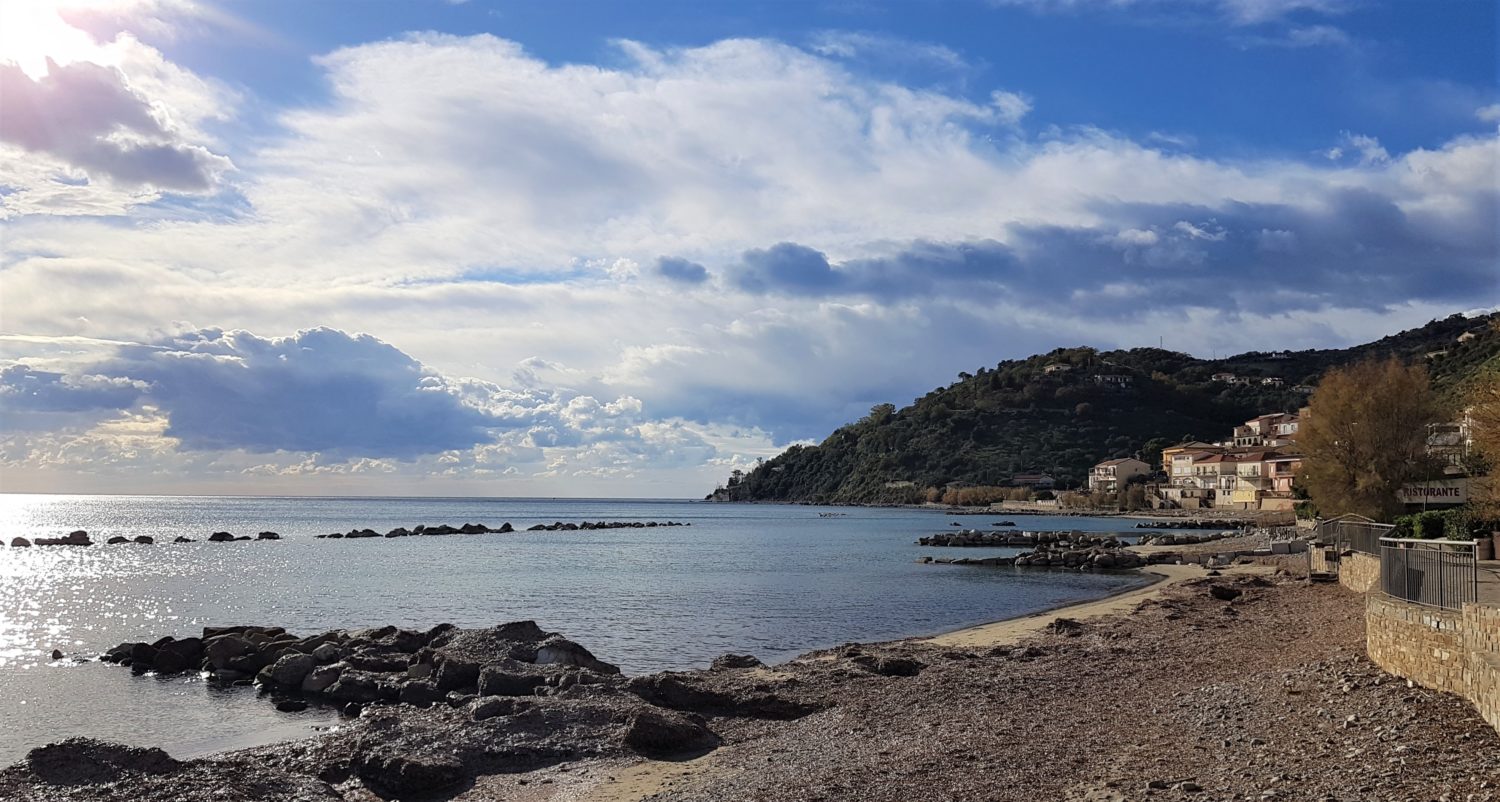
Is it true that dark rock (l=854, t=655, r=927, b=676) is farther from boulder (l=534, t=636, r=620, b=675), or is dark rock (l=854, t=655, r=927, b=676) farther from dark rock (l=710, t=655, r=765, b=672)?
boulder (l=534, t=636, r=620, b=675)

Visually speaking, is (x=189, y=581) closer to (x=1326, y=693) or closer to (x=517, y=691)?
(x=517, y=691)

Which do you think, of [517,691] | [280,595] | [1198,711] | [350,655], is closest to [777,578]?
[280,595]

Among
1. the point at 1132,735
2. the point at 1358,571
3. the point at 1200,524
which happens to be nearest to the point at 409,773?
the point at 1132,735

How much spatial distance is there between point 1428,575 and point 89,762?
18.0 m

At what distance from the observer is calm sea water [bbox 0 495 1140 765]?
808 inches

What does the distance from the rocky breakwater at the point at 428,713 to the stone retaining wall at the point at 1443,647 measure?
8.15 meters

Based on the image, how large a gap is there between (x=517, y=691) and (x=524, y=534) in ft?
322

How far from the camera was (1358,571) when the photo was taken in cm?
2930

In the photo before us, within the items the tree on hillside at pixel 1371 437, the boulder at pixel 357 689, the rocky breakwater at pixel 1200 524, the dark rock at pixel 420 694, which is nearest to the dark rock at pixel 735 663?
the dark rock at pixel 420 694

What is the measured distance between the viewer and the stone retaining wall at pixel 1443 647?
37.7 ft

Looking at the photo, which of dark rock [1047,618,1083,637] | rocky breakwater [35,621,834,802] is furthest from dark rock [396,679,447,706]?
dark rock [1047,618,1083,637]

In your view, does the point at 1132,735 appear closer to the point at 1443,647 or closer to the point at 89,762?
the point at 1443,647

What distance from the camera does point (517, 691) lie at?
18859 mm

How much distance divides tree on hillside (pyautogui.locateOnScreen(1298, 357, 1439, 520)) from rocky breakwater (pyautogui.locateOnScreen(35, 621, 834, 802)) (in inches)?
1337
